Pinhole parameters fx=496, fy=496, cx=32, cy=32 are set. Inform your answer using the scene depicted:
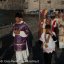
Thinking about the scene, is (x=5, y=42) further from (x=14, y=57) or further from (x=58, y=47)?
(x=58, y=47)

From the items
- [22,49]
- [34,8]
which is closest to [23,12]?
[34,8]

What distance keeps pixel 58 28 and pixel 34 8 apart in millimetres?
615

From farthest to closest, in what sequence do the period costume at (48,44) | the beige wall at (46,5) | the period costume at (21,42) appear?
the beige wall at (46,5) → the period costume at (48,44) → the period costume at (21,42)

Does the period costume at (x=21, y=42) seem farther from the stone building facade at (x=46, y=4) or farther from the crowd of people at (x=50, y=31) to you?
the stone building facade at (x=46, y=4)

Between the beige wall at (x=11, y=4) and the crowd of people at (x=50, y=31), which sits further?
the beige wall at (x=11, y=4)

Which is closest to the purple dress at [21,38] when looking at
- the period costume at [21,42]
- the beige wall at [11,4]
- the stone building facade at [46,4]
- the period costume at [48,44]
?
the period costume at [21,42]

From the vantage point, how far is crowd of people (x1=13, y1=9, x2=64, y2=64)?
365 inches

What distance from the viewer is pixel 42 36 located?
950 centimetres

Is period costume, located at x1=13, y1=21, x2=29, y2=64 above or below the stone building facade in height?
below

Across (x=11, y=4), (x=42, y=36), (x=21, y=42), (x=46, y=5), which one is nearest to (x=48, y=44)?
(x=42, y=36)

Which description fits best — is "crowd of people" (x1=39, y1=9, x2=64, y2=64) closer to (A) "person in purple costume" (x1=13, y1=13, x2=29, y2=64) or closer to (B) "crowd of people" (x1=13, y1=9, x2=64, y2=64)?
(B) "crowd of people" (x1=13, y1=9, x2=64, y2=64)

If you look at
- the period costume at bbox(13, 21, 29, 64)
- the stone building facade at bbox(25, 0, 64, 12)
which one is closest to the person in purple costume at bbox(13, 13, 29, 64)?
the period costume at bbox(13, 21, 29, 64)

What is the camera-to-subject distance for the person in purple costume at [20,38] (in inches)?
363

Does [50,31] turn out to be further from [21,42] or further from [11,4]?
[11,4]
